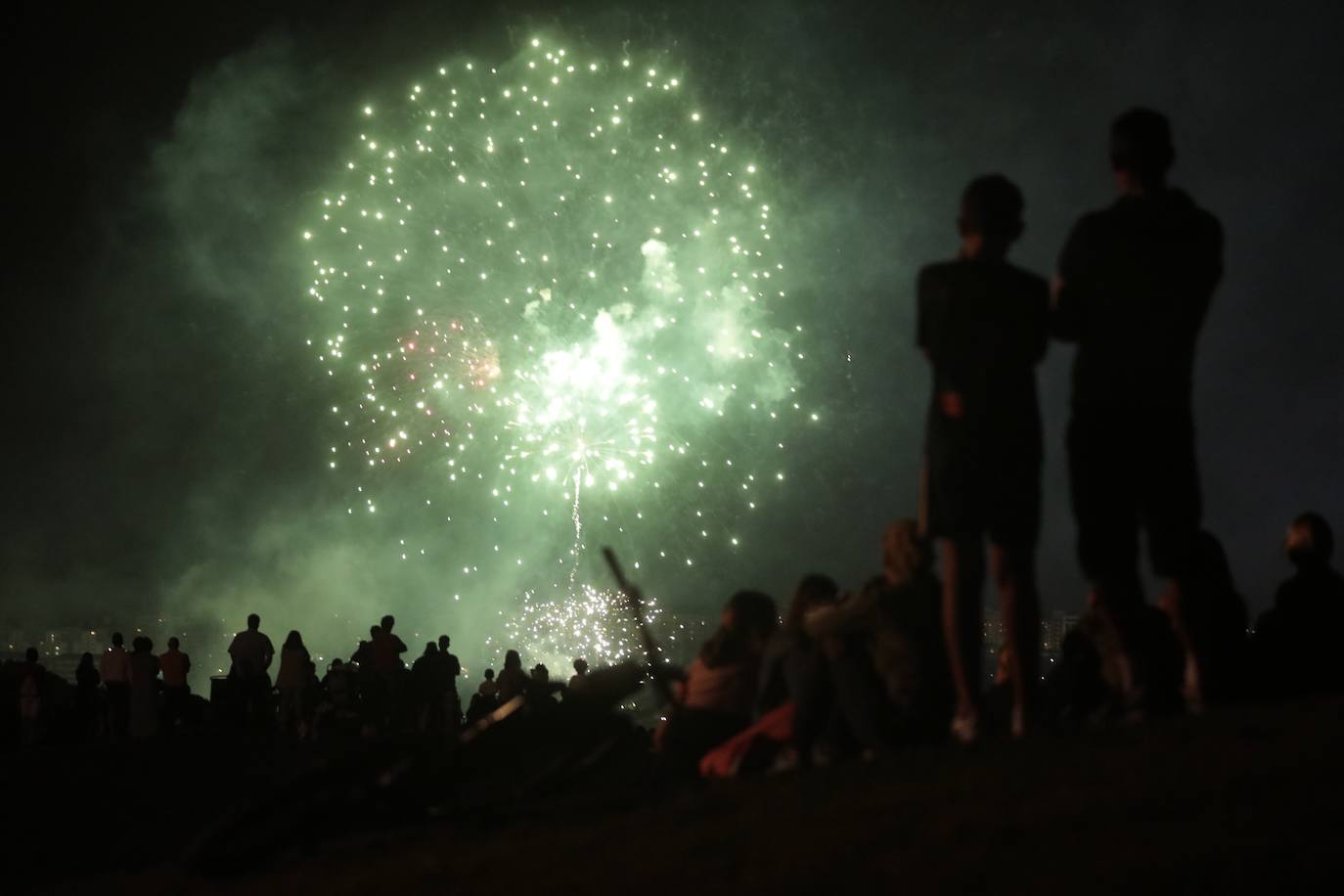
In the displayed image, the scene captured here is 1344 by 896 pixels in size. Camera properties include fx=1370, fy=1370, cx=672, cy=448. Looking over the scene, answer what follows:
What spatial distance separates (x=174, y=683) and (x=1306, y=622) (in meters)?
16.6

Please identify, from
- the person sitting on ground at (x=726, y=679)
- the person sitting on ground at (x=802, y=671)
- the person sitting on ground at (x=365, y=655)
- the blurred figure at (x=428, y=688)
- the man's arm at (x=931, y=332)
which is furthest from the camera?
the person sitting on ground at (x=365, y=655)

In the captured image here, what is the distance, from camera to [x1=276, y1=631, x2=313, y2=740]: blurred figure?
64.1 ft

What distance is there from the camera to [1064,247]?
540 centimetres

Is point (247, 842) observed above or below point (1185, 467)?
below

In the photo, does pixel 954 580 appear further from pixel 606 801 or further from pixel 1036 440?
pixel 606 801

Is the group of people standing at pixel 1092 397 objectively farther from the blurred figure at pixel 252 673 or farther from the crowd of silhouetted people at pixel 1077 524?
the blurred figure at pixel 252 673

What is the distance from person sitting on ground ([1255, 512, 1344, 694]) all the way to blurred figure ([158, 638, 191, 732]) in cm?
1587

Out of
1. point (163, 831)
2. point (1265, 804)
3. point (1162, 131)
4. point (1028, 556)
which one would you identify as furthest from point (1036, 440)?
point (163, 831)

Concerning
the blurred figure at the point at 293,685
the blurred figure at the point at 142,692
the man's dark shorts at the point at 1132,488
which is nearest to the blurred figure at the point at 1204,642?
the man's dark shorts at the point at 1132,488

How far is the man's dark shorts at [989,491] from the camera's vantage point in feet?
17.3

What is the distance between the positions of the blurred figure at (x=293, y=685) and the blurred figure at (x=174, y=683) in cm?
131

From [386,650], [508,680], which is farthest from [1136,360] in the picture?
[386,650]

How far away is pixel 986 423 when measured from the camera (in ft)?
17.3

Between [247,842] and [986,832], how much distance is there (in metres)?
3.76
